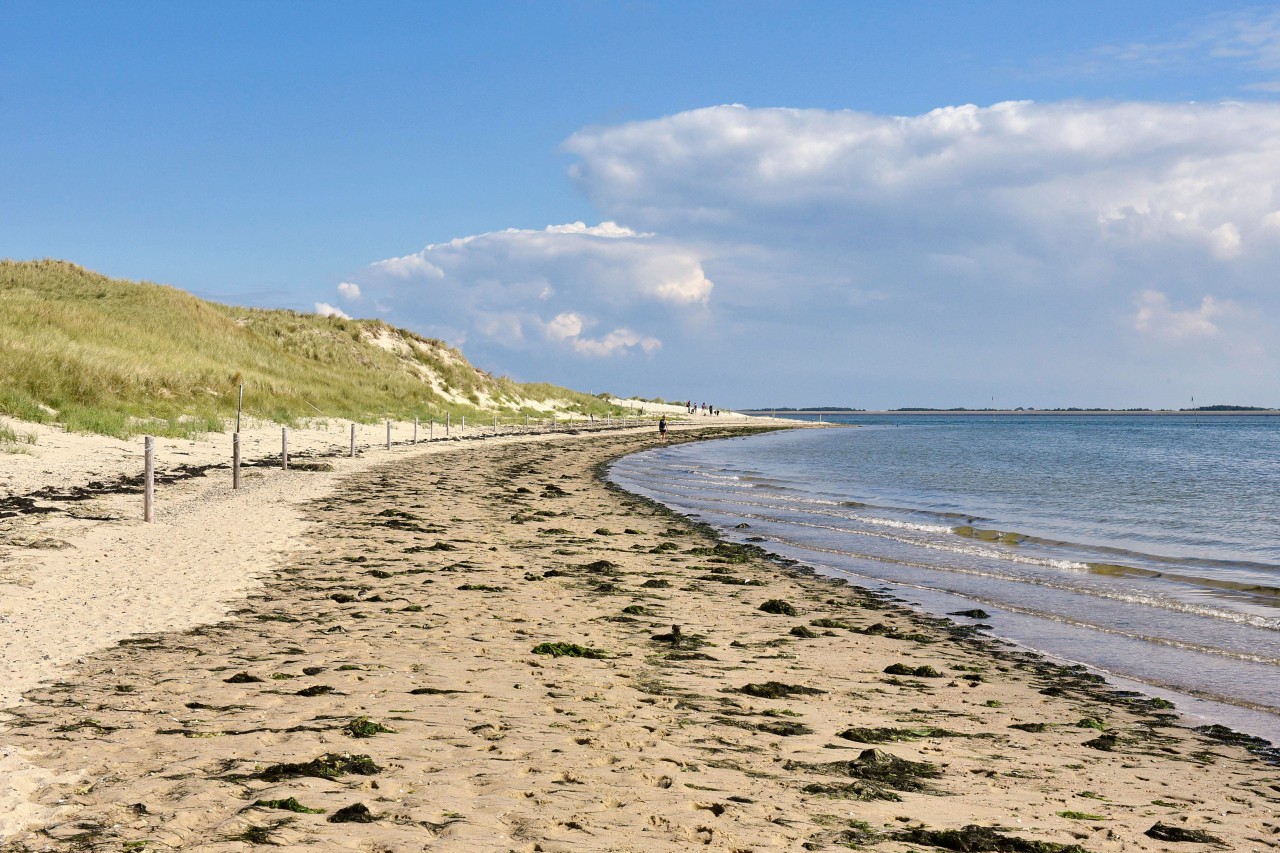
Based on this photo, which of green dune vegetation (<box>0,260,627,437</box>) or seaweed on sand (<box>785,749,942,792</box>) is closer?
seaweed on sand (<box>785,749,942,792</box>)

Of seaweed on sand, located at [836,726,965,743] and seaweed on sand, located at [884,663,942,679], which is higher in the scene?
seaweed on sand, located at [836,726,965,743]

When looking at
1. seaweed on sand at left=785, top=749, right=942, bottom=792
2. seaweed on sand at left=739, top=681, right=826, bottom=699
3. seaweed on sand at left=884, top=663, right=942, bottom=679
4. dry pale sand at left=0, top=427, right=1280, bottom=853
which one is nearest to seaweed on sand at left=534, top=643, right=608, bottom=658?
dry pale sand at left=0, top=427, right=1280, bottom=853

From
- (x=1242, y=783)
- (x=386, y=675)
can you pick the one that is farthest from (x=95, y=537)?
(x=1242, y=783)

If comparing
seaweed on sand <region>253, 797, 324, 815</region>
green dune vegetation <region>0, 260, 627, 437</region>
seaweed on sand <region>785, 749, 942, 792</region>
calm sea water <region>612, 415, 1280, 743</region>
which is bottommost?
calm sea water <region>612, 415, 1280, 743</region>

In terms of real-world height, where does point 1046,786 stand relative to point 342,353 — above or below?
below

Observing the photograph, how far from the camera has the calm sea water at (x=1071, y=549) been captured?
1062 centimetres

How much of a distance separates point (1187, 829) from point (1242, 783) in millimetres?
1385

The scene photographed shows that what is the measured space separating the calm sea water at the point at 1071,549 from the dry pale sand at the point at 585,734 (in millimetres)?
1552

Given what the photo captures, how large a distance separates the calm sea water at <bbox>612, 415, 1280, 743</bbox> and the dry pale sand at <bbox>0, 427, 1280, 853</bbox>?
1552 mm

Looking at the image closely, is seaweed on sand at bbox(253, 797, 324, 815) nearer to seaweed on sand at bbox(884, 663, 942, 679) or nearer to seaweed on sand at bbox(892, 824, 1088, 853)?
seaweed on sand at bbox(892, 824, 1088, 853)

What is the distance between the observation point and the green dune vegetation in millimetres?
33688

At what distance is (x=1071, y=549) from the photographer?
1992 centimetres

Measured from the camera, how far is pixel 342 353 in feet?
227

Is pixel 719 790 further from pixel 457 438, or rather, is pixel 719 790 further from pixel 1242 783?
pixel 457 438
